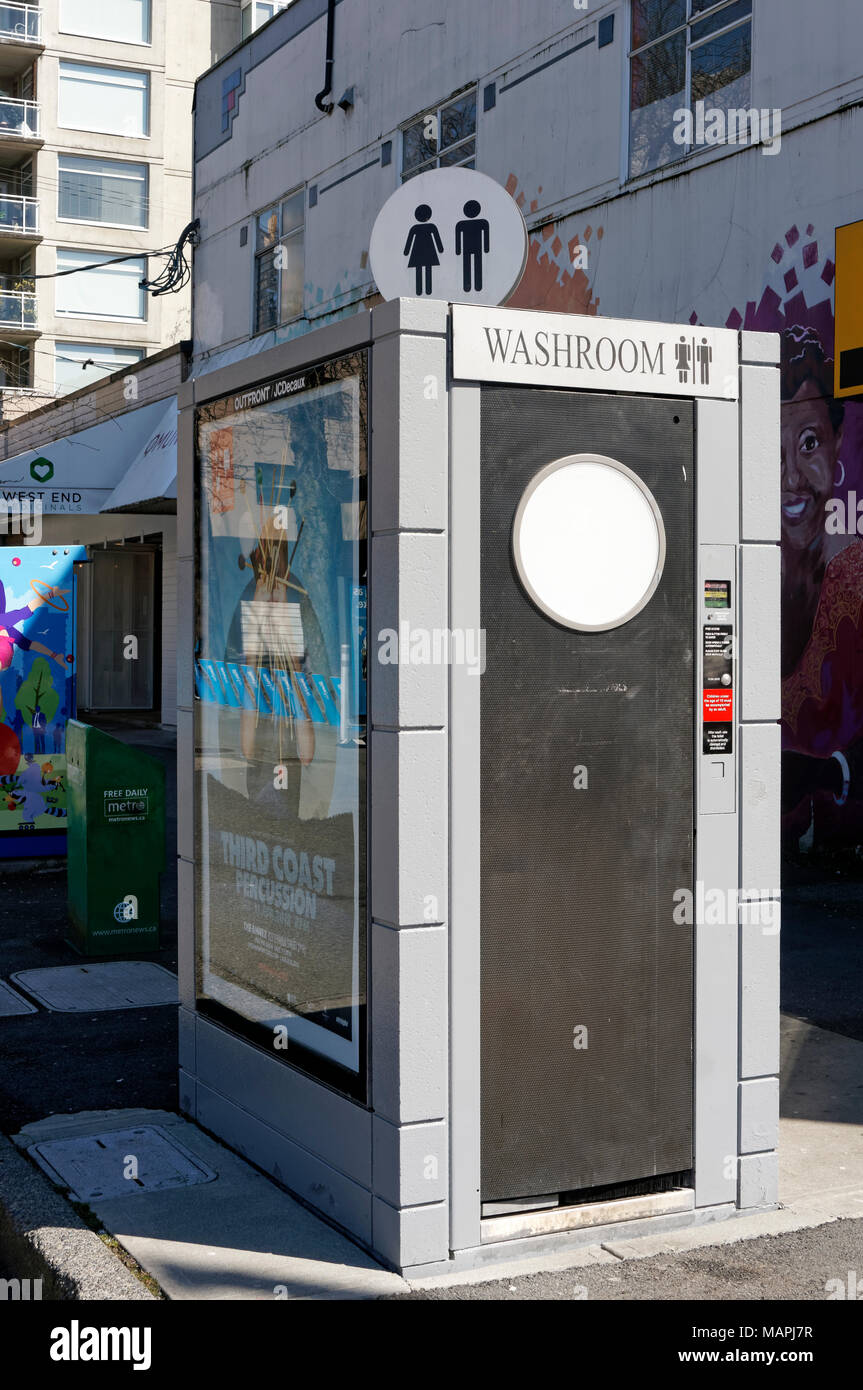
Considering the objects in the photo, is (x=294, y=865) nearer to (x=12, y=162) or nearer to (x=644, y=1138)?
(x=644, y=1138)

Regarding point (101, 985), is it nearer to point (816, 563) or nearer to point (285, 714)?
point (285, 714)

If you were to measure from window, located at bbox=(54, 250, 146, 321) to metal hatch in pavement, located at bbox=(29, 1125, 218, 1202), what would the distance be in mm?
39458

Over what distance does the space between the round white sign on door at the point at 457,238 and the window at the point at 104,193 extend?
3702 centimetres

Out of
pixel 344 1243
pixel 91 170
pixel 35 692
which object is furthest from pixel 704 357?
pixel 91 170

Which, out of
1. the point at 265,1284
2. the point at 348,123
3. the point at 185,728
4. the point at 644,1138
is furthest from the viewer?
the point at 348,123

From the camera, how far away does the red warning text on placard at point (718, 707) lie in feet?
14.4

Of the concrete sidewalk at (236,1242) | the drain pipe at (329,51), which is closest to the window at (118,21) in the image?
the drain pipe at (329,51)

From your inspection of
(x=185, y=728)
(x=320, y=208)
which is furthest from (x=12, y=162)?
(x=185, y=728)

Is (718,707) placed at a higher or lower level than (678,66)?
lower

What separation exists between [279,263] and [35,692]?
10.5 meters

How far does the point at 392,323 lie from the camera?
398 cm

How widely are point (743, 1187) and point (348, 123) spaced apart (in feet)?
50.2

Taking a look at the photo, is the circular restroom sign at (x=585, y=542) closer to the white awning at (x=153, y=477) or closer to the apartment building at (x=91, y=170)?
the white awning at (x=153, y=477)

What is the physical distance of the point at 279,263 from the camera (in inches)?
759
